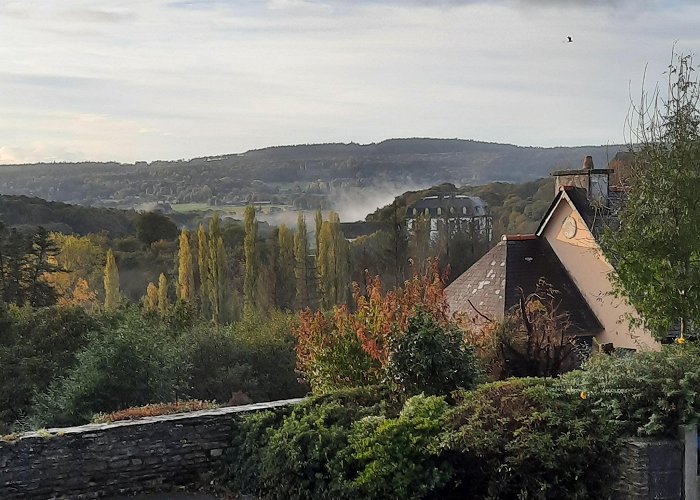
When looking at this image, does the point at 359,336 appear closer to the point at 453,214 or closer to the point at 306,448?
the point at 306,448

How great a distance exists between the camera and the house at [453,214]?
36562 millimetres

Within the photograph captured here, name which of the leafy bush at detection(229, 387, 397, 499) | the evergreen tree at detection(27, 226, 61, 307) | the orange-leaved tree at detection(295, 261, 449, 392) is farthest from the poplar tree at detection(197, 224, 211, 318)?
the leafy bush at detection(229, 387, 397, 499)

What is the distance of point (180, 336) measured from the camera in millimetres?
20109

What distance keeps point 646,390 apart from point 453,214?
31.5 m

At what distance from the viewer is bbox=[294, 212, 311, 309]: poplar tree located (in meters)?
31.5

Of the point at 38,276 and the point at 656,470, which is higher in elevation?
the point at 656,470

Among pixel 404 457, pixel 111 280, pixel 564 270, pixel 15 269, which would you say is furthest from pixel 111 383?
pixel 111 280

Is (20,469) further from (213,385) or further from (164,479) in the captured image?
(213,385)

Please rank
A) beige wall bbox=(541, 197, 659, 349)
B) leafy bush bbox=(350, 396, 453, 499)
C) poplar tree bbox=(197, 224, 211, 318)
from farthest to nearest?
poplar tree bbox=(197, 224, 211, 318), beige wall bbox=(541, 197, 659, 349), leafy bush bbox=(350, 396, 453, 499)

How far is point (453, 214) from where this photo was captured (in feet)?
125

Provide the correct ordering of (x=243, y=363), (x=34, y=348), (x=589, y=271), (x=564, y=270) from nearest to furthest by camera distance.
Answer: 1. (x=589, y=271)
2. (x=564, y=270)
3. (x=34, y=348)
4. (x=243, y=363)

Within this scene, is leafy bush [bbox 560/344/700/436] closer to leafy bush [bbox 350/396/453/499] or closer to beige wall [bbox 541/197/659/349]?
leafy bush [bbox 350/396/453/499]

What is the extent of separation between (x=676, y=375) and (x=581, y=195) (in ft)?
30.6

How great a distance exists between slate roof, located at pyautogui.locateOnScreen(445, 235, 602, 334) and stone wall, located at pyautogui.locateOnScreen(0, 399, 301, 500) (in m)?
7.14
